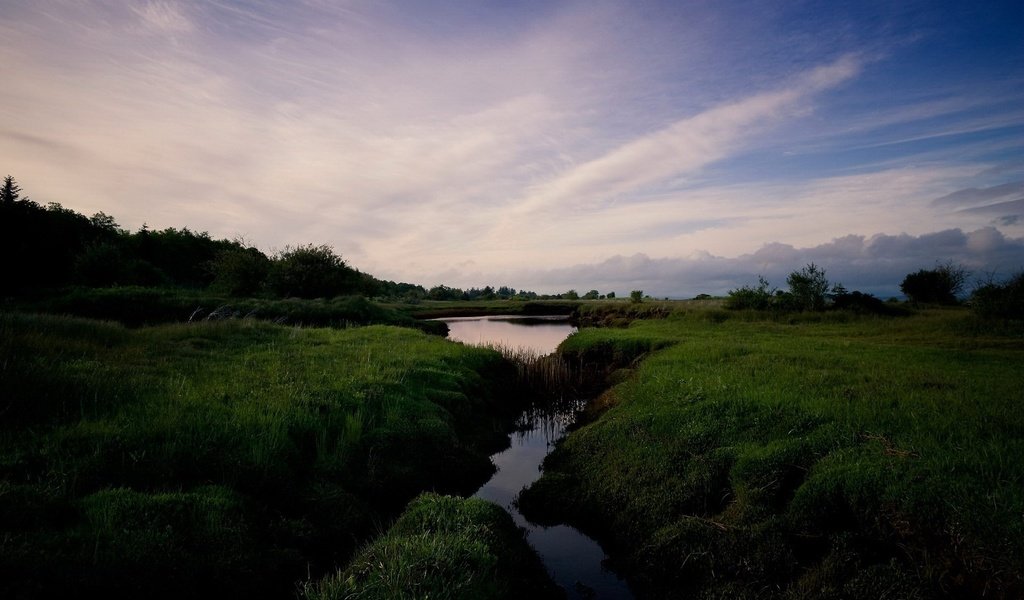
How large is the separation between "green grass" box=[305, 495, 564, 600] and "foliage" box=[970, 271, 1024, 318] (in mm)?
28231

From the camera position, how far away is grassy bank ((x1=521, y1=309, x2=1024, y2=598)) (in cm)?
556

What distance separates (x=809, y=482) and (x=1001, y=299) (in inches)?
1009

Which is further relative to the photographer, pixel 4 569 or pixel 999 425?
pixel 999 425

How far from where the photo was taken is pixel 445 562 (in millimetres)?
5562

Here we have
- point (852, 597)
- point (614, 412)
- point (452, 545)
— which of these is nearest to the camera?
point (852, 597)

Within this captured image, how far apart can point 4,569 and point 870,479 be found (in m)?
10.4

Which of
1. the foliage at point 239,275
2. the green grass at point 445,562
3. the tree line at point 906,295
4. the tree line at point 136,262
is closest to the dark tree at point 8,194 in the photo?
the tree line at point 136,262

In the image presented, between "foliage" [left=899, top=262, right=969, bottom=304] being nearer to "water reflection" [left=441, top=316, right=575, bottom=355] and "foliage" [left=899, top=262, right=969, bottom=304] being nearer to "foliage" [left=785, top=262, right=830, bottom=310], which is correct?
"foliage" [left=785, top=262, right=830, bottom=310]

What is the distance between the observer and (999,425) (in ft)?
25.9

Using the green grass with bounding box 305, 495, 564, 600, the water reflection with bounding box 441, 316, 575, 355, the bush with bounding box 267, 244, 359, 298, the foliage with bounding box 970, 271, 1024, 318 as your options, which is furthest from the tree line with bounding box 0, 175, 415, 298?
the foliage with bounding box 970, 271, 1024, 318

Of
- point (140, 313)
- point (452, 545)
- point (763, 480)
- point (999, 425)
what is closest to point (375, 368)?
point (452, 545)

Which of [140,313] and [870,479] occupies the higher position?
[140,313]

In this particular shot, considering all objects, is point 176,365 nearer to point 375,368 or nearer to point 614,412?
point 375,368

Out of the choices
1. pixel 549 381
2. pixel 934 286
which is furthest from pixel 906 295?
pixel 549 381
